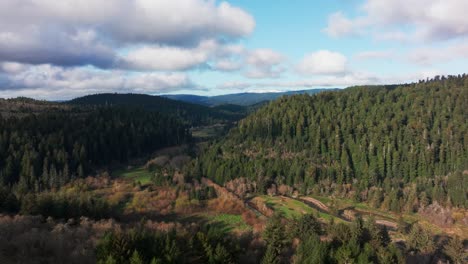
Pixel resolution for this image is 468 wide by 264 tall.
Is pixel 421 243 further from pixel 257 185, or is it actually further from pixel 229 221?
pixel 257 185

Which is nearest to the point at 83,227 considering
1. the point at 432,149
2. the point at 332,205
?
the point at 332,205

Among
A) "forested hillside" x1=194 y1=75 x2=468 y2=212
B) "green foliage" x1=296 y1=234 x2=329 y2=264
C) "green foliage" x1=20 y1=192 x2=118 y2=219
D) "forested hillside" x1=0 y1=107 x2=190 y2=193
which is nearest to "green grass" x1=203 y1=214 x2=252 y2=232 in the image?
"green foliage" x1=20 y1=192 x2=118 y2=219

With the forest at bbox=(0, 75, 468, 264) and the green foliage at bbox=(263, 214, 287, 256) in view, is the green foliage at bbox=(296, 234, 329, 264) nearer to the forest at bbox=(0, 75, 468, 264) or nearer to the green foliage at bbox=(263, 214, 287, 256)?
the forest at bbox=(0, 75, 468, 264)

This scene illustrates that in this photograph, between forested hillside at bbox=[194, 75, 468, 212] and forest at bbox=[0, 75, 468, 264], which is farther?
forested hillside at bbox=[194, 75, 468, 212]

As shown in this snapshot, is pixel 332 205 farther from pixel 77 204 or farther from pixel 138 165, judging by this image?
pixel 138 165

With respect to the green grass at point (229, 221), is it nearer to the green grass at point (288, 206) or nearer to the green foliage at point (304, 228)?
the green grass at point (288, 206)

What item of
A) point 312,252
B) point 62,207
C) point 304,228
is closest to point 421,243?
point 304,228
